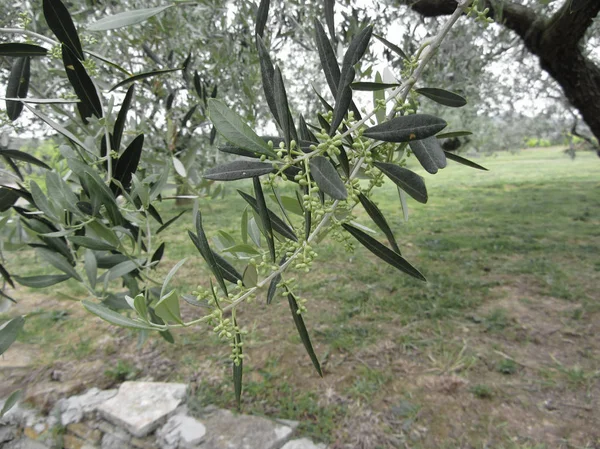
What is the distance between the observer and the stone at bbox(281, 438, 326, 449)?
1.93m

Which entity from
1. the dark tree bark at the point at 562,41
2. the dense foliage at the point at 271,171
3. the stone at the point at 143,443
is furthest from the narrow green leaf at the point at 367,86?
the dark tree bark at the point at 562,41

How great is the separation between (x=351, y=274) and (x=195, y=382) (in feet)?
6.53

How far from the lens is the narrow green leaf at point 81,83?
0.67 metres

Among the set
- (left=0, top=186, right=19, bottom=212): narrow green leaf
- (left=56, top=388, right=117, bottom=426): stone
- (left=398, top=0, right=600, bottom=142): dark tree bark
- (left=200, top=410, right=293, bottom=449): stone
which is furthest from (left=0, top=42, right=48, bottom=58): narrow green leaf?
(left=398, top=0, right=600, bottom=142): dark tree bark

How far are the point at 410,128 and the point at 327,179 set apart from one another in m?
0.10

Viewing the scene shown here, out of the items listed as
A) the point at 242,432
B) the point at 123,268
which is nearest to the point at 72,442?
the point at 242,432

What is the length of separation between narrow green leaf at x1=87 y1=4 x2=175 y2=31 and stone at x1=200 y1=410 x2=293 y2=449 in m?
1.84

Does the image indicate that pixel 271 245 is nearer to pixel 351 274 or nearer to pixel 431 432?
pixel 431 432

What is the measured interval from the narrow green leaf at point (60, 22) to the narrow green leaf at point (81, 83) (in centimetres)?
2

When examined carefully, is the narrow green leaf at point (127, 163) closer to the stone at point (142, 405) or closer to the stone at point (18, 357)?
the stone at point (142, 405)

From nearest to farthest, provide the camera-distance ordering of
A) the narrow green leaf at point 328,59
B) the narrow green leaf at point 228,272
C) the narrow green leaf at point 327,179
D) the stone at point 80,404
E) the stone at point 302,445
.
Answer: the narrow green leaf at point 327,179 → the narrow green leaf at point 328,59 → the narrow green leaf at point 228,272 → the stone at point 302,445 → the stone at point 80,404

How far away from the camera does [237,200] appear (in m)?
8.09

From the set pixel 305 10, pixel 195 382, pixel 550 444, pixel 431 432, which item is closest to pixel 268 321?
pixel 195 382

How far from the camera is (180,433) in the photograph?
6.67 ft
